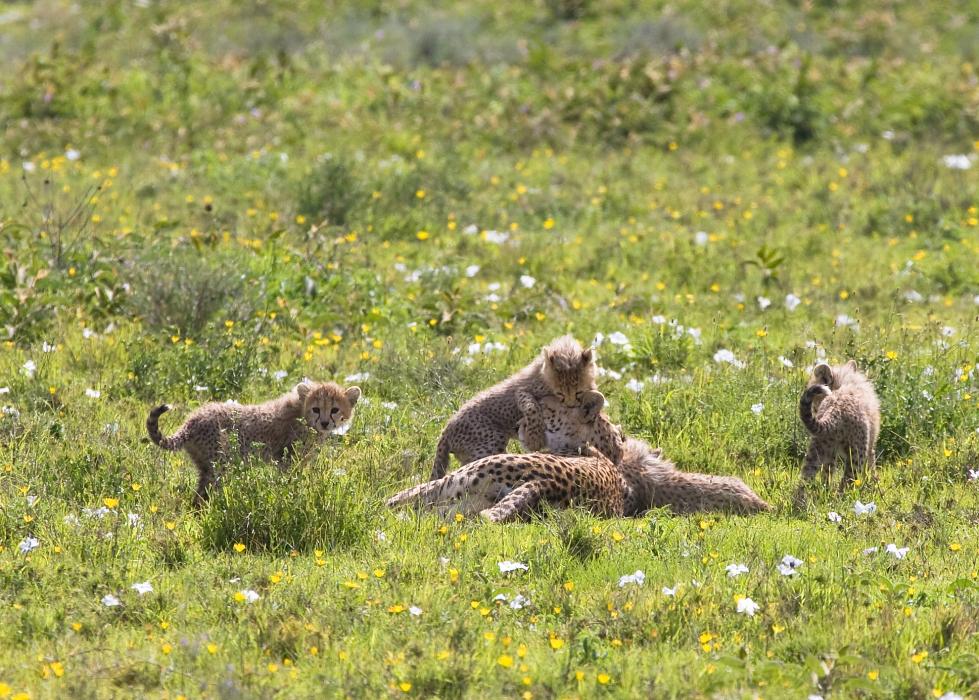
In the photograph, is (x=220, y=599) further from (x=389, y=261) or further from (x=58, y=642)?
(x=389, y=261)

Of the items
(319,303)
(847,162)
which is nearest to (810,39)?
(847,162)

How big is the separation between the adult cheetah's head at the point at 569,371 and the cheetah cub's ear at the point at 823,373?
154 centimetres

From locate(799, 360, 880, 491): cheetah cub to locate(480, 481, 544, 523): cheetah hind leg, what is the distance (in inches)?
72.8

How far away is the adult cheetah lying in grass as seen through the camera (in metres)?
9.04

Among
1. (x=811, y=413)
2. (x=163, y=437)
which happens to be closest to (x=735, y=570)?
(x=811, y=413)

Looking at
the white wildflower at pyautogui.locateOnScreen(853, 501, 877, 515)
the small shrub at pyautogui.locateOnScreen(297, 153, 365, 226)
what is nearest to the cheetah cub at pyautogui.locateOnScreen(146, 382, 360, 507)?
the white wildflower at pyautogui.locateOnScreen(853, 501, 877, 515)

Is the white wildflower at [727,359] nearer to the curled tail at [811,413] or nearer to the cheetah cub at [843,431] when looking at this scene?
the cheetah cub at [843,431]

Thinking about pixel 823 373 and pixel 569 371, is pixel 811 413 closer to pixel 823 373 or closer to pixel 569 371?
pixel 823 373

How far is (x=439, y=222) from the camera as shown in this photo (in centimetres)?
1588

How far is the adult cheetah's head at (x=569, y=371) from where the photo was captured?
402 inches

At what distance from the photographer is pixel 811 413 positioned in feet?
31.8

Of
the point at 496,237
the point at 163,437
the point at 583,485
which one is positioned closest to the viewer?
the point at 583,485

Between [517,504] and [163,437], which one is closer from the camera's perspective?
[517,504]

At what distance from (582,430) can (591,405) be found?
0.18 metres
